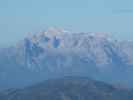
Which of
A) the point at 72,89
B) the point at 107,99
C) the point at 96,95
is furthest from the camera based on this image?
the point at 72,89

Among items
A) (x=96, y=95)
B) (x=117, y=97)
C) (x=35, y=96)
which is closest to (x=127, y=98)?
(x=117, y=97)

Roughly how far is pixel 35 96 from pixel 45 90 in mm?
9622

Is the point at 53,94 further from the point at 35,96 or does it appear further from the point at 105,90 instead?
the point at 105,90

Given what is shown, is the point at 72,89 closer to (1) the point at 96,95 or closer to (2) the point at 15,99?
(1) the point at 96,95

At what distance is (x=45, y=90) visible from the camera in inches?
4749

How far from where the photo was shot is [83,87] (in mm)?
121562

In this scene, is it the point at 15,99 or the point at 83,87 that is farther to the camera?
the point at 83,87

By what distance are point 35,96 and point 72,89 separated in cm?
1388

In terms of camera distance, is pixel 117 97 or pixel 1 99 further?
pixel 1 99

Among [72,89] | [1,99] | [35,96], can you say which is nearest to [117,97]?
[72,89]

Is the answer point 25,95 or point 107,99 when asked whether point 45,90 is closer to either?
point 25,95

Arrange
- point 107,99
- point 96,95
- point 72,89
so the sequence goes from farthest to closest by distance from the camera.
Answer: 1. point 72,89
2. point 96,95
3. point 107,99

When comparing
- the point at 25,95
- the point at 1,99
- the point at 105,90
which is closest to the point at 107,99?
the point at 105,90

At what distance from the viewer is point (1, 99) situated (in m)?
113
